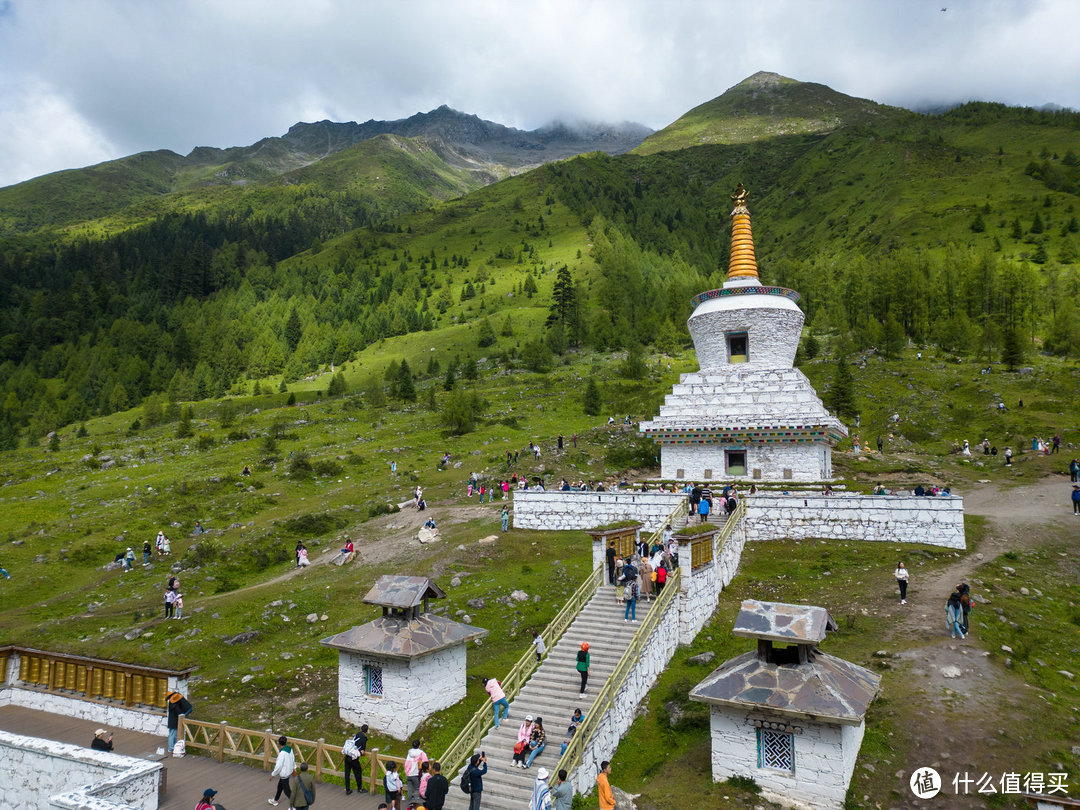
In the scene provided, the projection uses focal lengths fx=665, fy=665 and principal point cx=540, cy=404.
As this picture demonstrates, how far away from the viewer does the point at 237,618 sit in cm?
2412

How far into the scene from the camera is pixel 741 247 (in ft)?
130

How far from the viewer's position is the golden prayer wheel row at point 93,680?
16562mm

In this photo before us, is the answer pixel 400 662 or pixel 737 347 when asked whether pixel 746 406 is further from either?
pixel 400 662

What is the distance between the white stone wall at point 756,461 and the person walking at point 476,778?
22.2m

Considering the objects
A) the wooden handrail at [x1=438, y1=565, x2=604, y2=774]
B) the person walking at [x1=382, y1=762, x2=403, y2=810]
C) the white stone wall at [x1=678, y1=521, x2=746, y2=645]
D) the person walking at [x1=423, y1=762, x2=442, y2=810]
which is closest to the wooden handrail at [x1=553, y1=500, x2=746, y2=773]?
the white stone wall at [x1=678, y1=521, x2=746, y2=645]

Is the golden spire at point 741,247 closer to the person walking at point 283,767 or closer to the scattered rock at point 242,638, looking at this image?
the scattered rock at point 242,638

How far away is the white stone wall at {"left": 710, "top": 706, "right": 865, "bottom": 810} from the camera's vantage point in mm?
12664

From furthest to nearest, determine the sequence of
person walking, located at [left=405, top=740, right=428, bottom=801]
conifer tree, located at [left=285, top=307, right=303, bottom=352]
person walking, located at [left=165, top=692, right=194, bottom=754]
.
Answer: conifer tree, located at [left=285, top=307, right=303, bottom=352], person walking, located at [left=165, top=692, right=194, bottom=754], person walking, located at [left=405, top=740, right=428, bottom=801]

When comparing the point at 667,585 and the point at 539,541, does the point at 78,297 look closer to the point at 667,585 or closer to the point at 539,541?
the point at 539,541

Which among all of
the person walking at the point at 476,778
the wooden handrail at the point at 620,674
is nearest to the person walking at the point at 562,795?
the wooden handrail at the point at 620,674

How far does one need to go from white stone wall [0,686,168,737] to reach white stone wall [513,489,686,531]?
16619 millimetres

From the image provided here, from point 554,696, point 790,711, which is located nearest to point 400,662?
point 554,696

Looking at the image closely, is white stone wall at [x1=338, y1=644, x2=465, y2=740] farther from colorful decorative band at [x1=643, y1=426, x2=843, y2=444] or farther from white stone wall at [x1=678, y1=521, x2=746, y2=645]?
colorful decorative band at [x1=643, y1=426, x2=843, y2=444]

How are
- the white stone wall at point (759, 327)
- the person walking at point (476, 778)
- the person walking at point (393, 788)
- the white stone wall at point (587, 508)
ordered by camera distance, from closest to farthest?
1. the person walking at point (476, 778)
2. the person walking at point (393, 788)
3. the white stone wall at point (587, 508)
4. the white stone wall at point (759, 327)
